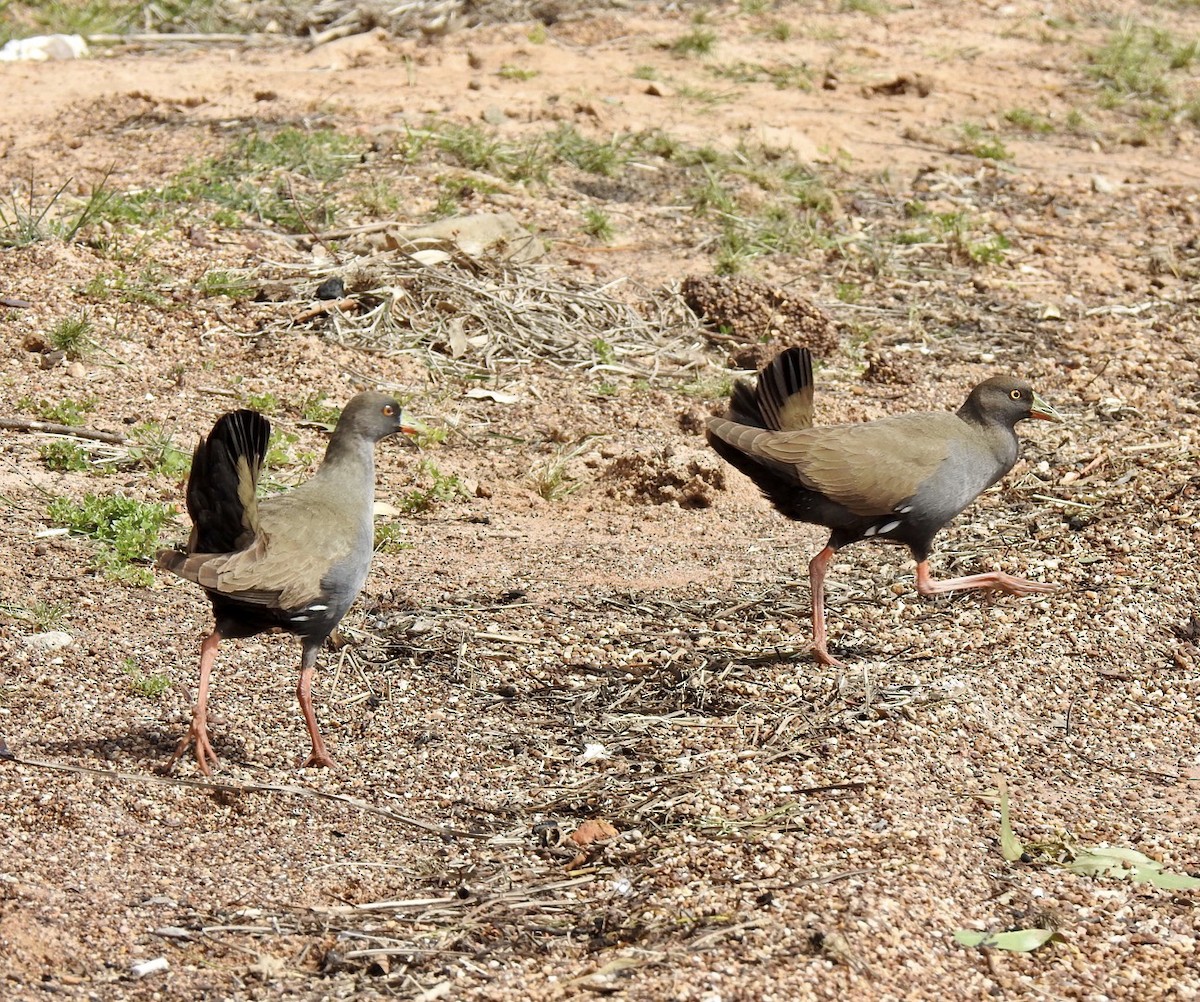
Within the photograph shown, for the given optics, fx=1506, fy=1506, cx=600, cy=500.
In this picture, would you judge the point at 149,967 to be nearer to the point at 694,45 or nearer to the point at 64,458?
the point at 64,458

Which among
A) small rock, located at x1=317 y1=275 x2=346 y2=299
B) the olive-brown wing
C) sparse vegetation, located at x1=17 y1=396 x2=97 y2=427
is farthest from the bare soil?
the olive-brown wing

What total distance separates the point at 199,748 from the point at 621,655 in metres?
1.79

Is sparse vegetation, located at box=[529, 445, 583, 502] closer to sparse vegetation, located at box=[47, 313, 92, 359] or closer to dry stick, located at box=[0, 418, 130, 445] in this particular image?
dry stick, located at box=[0, 418, 130, 445]

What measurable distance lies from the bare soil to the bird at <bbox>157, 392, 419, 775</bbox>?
383 mm

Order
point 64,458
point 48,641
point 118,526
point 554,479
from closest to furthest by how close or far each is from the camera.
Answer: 1. point 48,641
2. point 118,526
3. point 64,458
4. point 554,479

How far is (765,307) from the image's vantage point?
938 cm

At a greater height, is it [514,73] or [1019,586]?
[514,73]

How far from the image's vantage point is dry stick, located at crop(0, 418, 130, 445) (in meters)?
7.71

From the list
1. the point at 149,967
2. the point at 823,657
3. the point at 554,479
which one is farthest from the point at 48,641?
the point at 823,657

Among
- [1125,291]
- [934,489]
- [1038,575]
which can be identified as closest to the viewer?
[934,489]

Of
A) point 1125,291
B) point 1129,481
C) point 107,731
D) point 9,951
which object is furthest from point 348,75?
point 9,951

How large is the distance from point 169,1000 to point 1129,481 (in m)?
5.52

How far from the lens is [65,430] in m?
7.75

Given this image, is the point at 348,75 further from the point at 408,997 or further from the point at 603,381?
the point at 408,997
